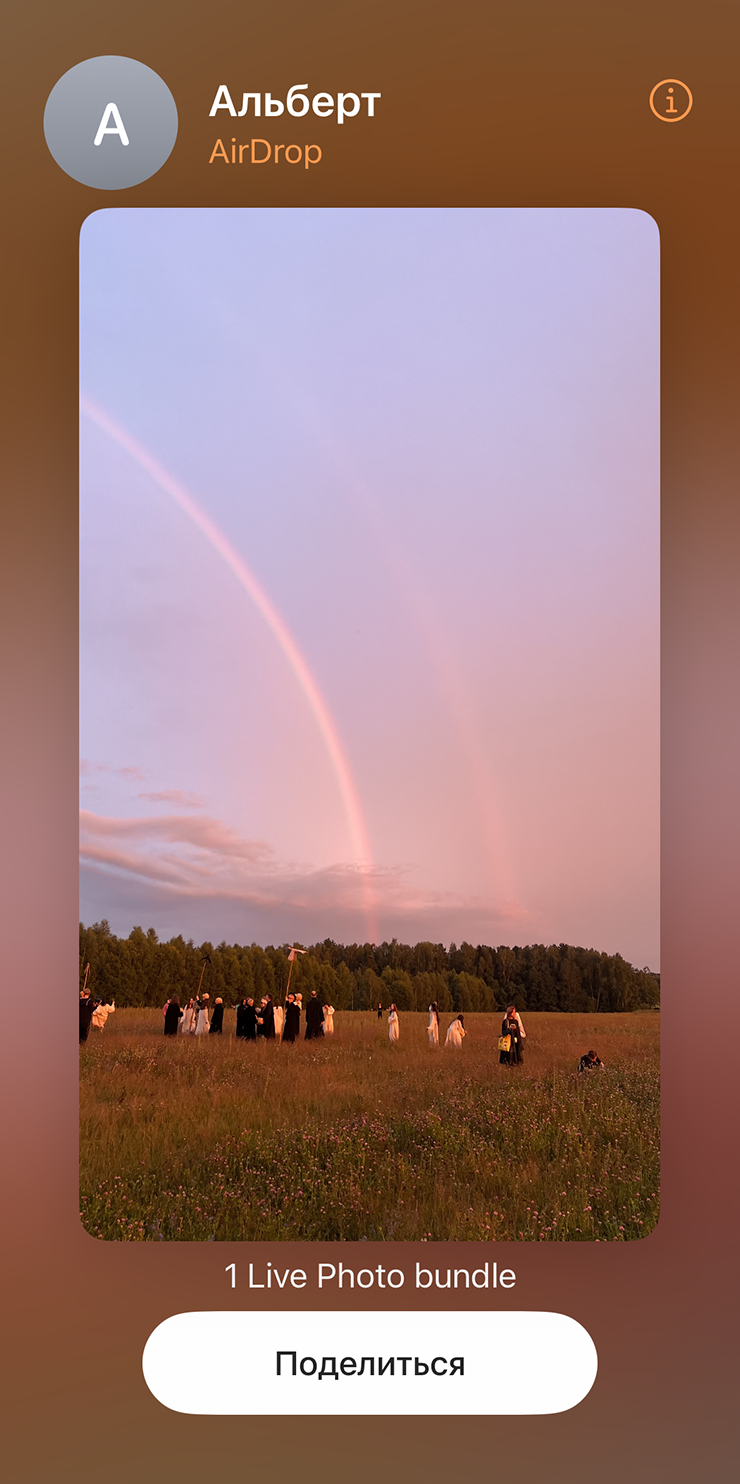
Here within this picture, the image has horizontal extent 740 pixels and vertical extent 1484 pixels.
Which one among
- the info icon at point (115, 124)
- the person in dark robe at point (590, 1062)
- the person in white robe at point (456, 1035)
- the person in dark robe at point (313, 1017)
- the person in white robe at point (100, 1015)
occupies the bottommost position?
the person in dark robe at point (313, 1017)

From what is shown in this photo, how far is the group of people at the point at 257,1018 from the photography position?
8.85m

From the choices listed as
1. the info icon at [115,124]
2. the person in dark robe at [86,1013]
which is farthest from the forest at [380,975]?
the info icon at [115,124]

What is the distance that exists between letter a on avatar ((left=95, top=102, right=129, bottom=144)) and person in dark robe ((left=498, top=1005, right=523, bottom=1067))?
8.72 meters

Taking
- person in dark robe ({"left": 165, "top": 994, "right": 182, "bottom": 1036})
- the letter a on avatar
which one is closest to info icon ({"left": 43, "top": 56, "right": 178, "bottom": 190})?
the letter a on avatar

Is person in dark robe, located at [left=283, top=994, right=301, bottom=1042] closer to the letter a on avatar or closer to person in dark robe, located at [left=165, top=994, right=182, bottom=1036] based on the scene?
person in dark robe, located at [left=165, top=994, right=182, bottom=1036]

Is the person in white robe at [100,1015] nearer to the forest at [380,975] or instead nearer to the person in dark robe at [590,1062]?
the forest at [380,975]

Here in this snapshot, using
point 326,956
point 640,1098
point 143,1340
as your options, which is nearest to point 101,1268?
point 143,1340

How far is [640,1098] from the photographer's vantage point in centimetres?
609

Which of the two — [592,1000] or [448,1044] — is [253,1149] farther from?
[592,1000]

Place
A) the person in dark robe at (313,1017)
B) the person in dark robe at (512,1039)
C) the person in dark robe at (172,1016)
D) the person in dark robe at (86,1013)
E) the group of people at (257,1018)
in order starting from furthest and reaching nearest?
the person in dark robe at (313,1017) → the group of people at (257,1018) → the person in dark robe at (172,1016) → the person in dark robe at (512,1039) → the person in dark robe at (86,1013)

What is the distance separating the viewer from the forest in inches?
292

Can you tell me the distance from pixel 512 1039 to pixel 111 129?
898 centimetres

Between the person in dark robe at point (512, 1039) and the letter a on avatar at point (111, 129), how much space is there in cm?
872

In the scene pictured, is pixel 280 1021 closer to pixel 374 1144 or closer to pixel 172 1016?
pixel 172 1016
